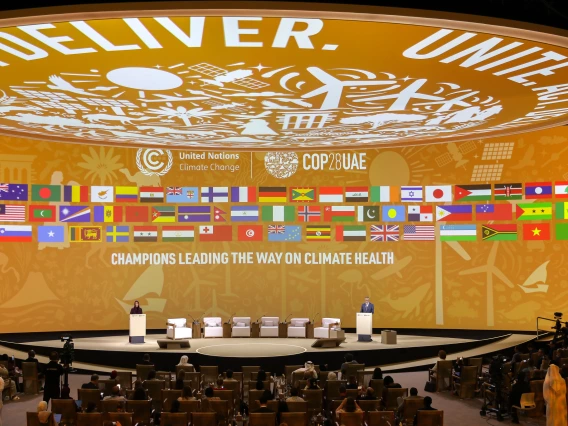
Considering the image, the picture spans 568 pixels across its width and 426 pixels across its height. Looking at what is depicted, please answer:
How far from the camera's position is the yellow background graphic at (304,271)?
20141mm

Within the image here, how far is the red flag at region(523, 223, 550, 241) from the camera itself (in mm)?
20141

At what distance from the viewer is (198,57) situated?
892 centimetres

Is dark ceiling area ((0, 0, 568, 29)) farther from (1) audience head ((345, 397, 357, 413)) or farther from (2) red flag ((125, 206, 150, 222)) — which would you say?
(2) red flag ((125, 206, 150, 222))

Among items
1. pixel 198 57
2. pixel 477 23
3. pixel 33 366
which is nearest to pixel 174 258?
pixel 33 366

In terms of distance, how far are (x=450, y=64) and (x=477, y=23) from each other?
2.05 m

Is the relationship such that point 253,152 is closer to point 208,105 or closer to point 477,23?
point 208,105

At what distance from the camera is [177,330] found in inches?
720

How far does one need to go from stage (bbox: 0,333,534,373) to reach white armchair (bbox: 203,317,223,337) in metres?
0.39

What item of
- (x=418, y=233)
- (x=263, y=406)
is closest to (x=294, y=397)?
(x=263, y=406)

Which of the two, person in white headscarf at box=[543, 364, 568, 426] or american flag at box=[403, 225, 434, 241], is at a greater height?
american flag at box=[403, 225, 434, 241]

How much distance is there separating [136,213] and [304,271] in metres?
5.45

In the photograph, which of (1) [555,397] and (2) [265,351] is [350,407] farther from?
(2) [265,351]

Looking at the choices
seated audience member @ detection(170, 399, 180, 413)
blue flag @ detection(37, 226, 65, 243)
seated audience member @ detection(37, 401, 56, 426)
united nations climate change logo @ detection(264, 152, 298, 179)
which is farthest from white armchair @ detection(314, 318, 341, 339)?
seated audience member @ detection(37, 401, 56, 426)

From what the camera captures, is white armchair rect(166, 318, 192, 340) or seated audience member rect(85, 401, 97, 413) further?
white armchair rect(166, 318, 192, 340)
